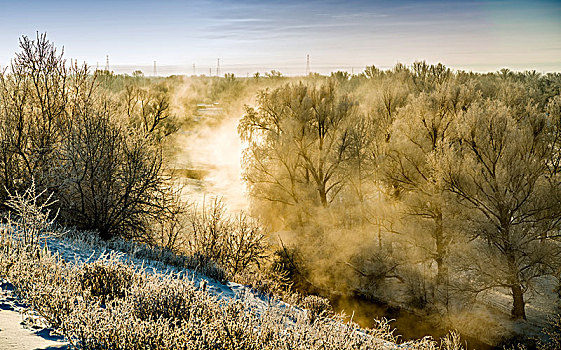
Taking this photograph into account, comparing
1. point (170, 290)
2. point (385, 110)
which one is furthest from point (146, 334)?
point (385, 110)

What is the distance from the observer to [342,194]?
2616 centimetres

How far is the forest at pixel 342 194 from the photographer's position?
13.5 m

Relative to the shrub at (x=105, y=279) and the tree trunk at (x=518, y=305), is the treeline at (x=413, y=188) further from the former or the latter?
the shrub at (x=105, y=279)

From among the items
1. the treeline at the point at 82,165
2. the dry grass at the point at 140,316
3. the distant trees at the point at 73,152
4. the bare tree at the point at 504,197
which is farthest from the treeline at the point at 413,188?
the dry grass at the point at 140,316

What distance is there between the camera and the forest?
13.5 meters

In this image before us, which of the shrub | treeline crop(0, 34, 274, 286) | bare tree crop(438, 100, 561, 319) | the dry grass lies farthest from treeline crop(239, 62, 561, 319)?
the shrub

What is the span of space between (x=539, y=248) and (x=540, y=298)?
3622 millimetres

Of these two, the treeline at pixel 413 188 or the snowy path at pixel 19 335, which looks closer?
the snowy path at pixel 19 335

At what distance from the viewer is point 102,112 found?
1441 cm

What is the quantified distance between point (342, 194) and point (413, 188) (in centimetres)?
607

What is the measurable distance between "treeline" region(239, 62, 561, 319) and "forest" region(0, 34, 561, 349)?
0.28ft

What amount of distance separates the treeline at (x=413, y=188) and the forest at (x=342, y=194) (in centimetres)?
8

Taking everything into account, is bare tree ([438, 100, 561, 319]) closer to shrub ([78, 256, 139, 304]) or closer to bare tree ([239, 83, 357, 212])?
bare tree ([239, 83, 357, 212])

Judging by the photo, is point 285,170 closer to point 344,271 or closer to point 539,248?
point 344,271
